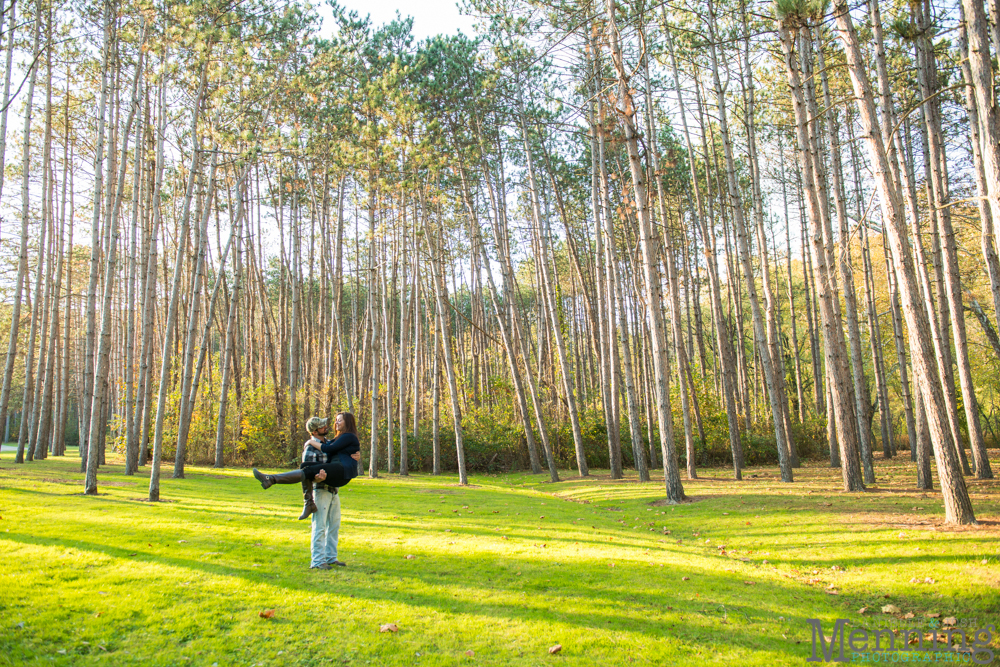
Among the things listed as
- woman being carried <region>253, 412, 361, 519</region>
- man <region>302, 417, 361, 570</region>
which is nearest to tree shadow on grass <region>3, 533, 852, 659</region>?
man <region>302, 417, 361, 570</region>

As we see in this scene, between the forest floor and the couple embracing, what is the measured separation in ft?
0.85

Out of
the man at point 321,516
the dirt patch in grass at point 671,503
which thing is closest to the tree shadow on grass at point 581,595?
the man at point 321,516

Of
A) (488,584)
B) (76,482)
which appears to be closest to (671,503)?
(488,584)

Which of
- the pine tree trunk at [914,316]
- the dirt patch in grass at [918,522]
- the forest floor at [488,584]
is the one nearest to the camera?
the forest floor at [488,584]

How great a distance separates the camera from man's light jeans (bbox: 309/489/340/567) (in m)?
5.04

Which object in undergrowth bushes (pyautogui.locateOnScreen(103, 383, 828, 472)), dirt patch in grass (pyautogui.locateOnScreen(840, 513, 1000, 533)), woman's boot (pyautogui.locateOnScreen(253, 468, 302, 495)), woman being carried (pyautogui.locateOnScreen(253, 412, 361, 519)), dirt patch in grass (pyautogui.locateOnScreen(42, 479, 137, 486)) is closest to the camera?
woman's boot (pyautogui.locateOnScreen(253, 468, 302, 495))

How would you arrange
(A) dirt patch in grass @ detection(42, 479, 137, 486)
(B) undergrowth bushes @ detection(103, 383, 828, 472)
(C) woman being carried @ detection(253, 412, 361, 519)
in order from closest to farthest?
(C) woman being carried @ detection(253, 412, 361, 519) → (A) dirt patch in grass @ detection(42, 479, 137, 486) → (B) undergrowth bushes @ detection(103, 383, 828, 472)

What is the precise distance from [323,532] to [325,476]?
57 centimetres

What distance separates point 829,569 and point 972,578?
1.01 meters

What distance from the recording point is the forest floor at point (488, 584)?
3.48 metres

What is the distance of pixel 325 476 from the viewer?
490cm

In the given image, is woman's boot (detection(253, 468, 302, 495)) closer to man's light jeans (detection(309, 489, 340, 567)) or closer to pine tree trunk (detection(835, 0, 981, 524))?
man's light jeans (detection(309, 489, 340, 567))

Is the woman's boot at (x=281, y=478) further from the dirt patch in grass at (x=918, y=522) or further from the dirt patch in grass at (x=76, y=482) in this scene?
the dirt patch in grass at (x=76, y=482)

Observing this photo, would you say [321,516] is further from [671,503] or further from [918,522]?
[918,522]
